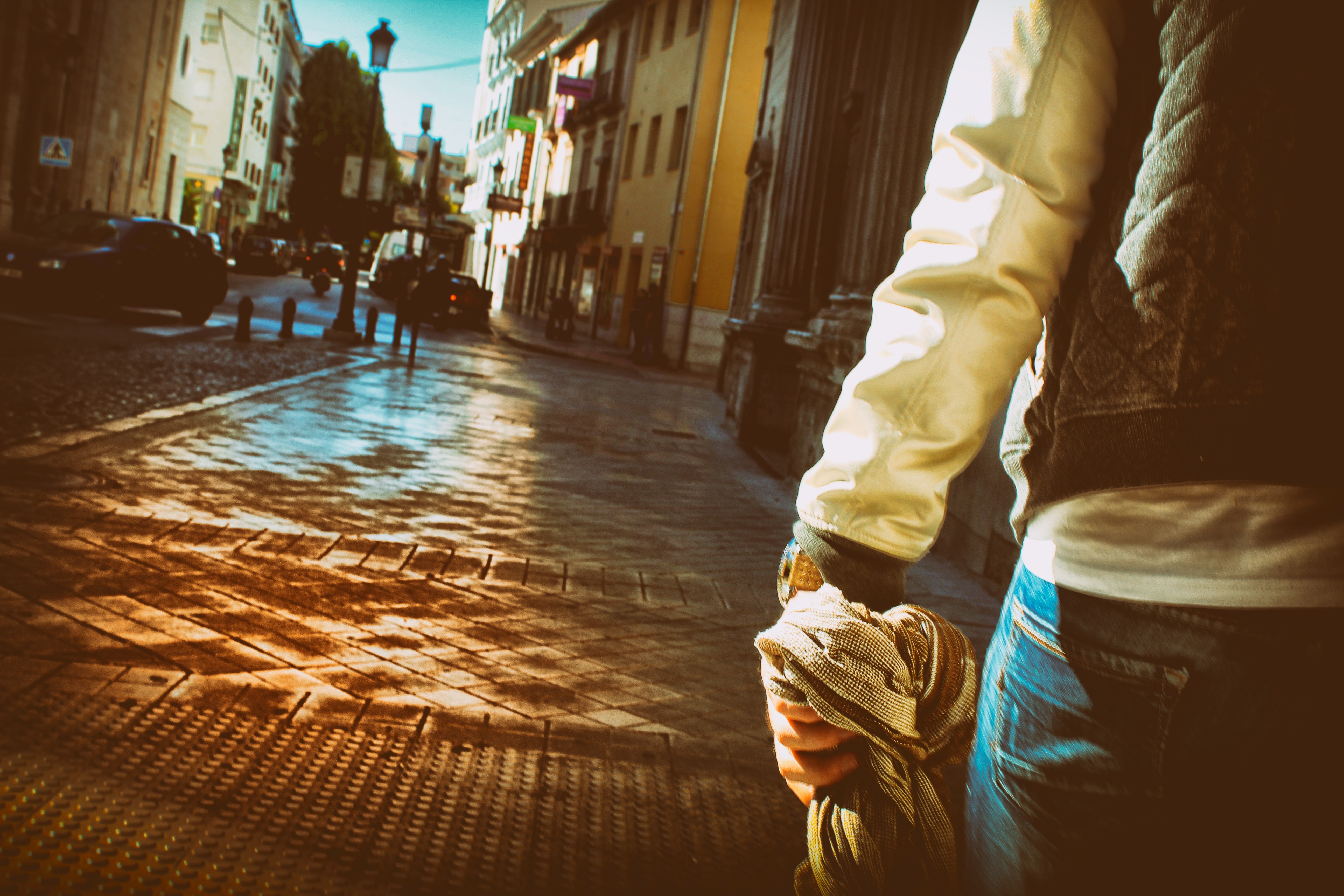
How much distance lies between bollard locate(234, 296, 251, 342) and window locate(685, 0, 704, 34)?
54.2 feet

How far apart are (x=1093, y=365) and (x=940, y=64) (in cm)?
767

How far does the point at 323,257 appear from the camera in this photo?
51.0 metres

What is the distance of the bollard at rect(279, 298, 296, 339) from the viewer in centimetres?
1816

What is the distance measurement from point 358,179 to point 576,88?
13797 millimetres

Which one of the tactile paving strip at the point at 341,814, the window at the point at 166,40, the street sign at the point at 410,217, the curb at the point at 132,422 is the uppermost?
the window at the point at 166,40

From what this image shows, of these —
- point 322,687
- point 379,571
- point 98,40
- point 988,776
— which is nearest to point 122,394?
point 379,571

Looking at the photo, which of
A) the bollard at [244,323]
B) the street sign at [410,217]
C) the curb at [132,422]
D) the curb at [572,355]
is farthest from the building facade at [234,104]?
the curb at [132,422]

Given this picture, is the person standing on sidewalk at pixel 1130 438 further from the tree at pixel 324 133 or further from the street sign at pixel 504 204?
the tree at pixel 324 133

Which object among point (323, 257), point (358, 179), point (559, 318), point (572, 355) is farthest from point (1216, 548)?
point (323, 257)

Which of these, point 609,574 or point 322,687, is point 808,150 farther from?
point 322,687

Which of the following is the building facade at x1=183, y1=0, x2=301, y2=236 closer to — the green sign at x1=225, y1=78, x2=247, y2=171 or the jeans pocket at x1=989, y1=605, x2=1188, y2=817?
the green sign at x1=225, y1=78, x2=247, y2=171

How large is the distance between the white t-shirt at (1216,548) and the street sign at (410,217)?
43.4 meters

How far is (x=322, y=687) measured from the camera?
148 inches

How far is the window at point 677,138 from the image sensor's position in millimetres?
30625
